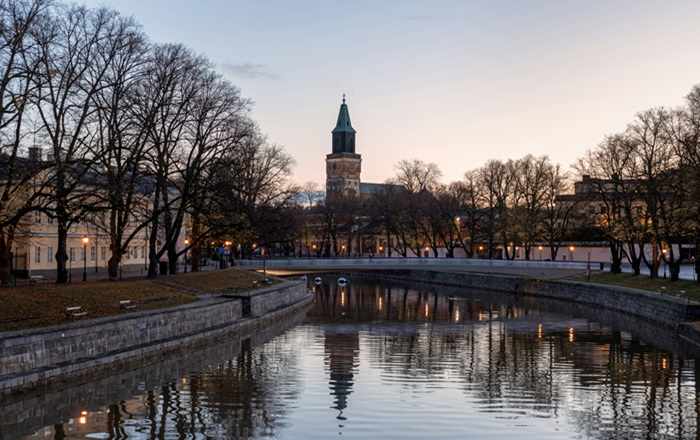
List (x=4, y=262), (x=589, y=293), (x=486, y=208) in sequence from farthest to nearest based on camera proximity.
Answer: (x=486, y=208), (x=589, y=293), (x=4, y=262)

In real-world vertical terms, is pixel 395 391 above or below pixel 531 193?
below

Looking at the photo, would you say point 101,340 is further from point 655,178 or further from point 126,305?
point 655,178

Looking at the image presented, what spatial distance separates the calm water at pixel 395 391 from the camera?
25203mm

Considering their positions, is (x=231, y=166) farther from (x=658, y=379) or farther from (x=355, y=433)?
(x=355, y=433)

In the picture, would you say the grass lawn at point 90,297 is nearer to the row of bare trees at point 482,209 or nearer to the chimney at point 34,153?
the chimney at point 34,153

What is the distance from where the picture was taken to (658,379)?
114 ft

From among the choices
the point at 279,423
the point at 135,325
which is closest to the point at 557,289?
the point at 135,325

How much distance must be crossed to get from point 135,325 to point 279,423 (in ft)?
41.9

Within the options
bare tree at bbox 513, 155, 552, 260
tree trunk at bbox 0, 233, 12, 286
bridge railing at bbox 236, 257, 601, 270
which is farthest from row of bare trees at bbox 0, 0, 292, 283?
bare tree at bbox 513, 155, 552, 260

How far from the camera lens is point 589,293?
2815 inches

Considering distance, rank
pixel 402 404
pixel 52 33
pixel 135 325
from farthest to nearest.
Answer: pixel 52 33
pixel 135 325
pixel 402 404

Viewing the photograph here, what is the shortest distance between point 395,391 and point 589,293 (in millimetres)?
43766

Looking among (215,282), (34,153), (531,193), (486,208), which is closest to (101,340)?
(34,153)

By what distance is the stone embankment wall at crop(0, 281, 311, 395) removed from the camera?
27641mm
